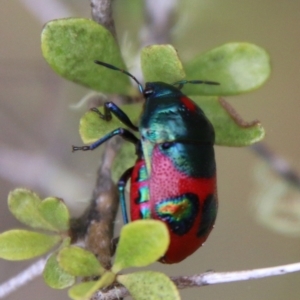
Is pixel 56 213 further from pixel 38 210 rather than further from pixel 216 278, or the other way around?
pixel 216 278

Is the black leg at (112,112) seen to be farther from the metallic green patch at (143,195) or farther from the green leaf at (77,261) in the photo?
the green leaf at (77,261)

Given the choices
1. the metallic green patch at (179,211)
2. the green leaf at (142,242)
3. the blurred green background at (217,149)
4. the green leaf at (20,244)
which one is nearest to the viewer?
the green leaf at (142,242)

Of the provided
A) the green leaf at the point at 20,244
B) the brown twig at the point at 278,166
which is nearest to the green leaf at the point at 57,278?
the green leaf at the point at 20,244

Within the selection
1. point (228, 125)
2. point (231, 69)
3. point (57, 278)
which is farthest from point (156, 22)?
Result: point (57, 278)

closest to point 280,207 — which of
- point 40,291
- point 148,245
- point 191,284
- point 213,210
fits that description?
point 213,210

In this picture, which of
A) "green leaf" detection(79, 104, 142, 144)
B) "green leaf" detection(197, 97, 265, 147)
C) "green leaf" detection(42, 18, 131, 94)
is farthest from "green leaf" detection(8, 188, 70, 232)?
"green leaf" detection(197, 97, 265, 147)
